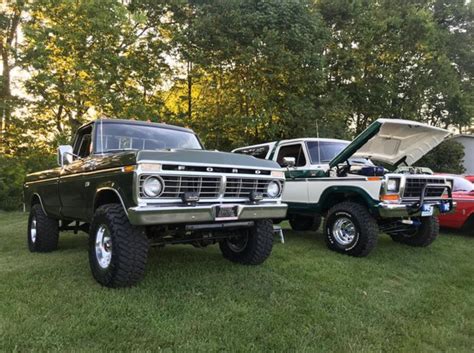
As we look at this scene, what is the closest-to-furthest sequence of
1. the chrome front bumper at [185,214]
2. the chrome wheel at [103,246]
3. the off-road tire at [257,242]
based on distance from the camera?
the chrome front bumper at [185,214], the chrome wheel at [103,246], the off-road tire at [257,242]

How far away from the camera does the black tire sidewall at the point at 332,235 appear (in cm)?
667

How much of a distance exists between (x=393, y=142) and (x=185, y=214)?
14.9ft

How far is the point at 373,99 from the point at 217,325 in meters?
20.8

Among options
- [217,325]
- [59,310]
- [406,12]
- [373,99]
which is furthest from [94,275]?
[406,12]

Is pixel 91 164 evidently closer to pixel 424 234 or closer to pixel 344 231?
pixel 344 231

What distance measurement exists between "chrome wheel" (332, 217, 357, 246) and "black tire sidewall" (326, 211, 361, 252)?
48 mm

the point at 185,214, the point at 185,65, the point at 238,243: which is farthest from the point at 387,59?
the point at 185,214

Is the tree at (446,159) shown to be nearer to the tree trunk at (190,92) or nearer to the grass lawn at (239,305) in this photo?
the tree trunk at (190,92)

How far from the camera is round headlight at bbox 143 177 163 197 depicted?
13.1ft

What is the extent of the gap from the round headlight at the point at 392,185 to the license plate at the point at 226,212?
307 cm

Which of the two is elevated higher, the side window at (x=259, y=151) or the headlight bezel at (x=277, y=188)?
the side window at (x=259, y=151)

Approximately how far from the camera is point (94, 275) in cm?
457

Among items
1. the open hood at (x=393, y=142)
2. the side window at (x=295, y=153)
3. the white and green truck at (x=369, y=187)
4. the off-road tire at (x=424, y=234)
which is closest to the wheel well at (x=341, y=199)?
the white and green truck at (x=369, y=187)

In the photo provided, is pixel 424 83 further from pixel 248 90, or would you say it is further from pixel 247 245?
pixel 247 245
